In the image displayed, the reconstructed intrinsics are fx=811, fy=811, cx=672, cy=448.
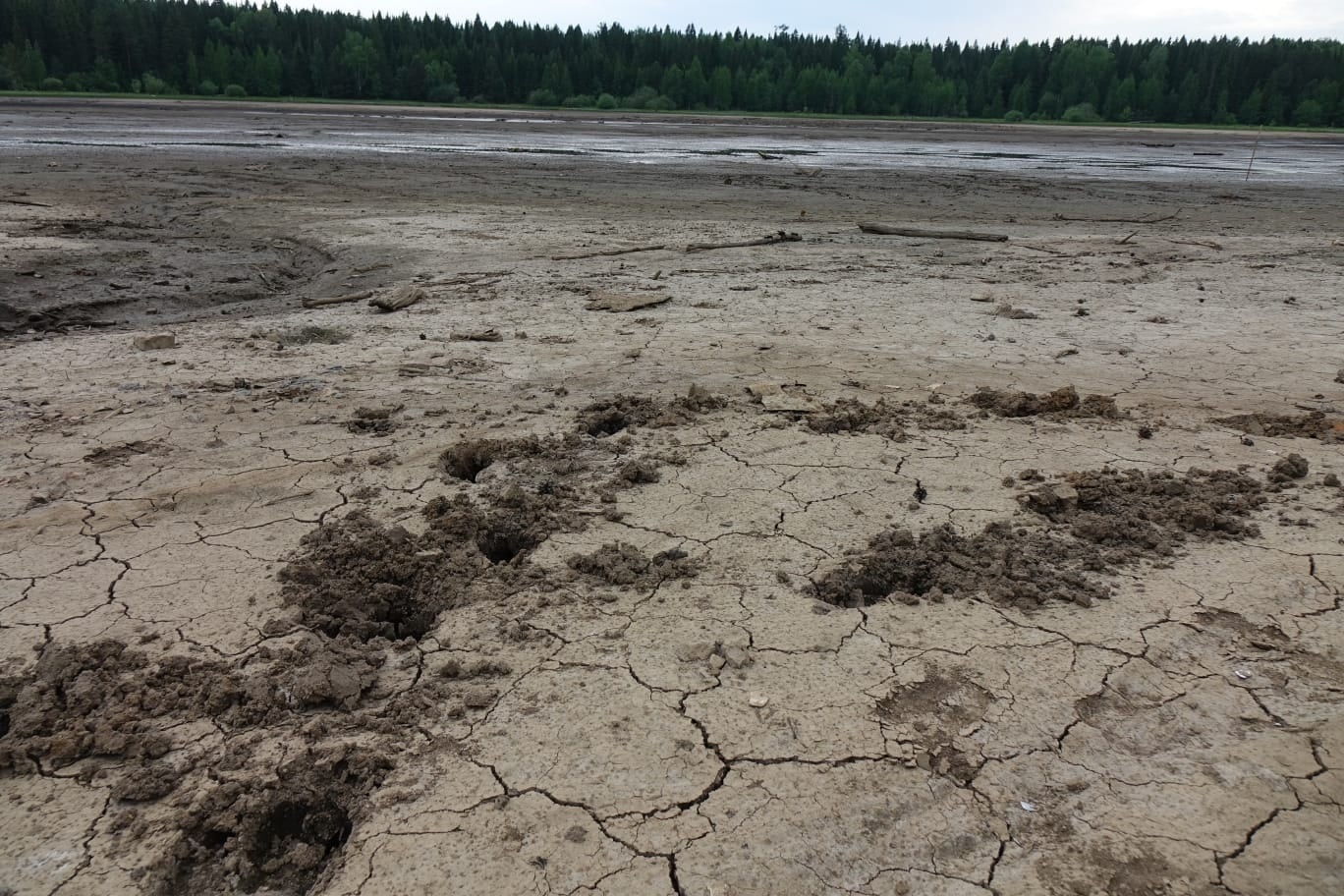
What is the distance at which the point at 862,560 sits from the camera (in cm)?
323

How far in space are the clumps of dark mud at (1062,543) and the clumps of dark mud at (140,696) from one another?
1.75m

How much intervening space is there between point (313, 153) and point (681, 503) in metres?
21.5

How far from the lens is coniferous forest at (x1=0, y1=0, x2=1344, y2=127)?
68188 millimetres

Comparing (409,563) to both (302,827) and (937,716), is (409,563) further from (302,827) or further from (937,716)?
(937,716)

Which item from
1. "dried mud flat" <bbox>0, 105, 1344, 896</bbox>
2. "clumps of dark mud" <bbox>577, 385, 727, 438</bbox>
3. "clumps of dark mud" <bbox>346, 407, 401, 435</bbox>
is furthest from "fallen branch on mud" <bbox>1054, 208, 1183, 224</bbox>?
"clumps of dark mud" <bbox>346, 407, 401, 435</bbox>

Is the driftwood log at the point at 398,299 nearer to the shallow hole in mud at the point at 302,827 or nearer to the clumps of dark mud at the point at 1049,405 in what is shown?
the clumps of dark mud at the point at 1049,405

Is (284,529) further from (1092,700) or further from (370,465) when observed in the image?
(1092,700)

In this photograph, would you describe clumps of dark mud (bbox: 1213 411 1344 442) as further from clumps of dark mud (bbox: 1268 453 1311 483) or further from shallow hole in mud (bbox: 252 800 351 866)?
shallow hole in mud (bbox: 252 800 351 866)

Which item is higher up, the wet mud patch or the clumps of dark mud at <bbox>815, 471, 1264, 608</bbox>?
the clumps of dark mud at <bbox>815, 471, 1264, 608</bbox>

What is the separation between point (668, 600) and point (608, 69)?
8517cm

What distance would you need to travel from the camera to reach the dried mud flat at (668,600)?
203 centimetres

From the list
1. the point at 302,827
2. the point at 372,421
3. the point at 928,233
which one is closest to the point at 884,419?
the point at 372,421

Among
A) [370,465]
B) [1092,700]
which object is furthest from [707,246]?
[1092,700]

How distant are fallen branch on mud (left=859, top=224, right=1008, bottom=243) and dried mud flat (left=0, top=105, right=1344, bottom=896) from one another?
13.0 feet
